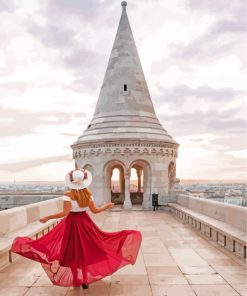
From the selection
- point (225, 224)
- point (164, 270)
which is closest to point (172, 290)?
point (164, 270)

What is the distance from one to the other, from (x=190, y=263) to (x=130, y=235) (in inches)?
73.8

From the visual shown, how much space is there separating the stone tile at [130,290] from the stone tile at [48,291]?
0.69 m

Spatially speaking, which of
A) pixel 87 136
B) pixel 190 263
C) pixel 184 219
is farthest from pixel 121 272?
pixel 87 136

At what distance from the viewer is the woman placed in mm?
5078

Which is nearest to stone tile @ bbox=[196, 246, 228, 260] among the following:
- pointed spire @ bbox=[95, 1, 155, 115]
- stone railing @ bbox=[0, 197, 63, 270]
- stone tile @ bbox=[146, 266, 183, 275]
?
stone tile @ bbox=[146, 266, 183, 275]

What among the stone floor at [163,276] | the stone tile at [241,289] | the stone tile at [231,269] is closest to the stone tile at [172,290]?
the stone floor at [163,276]

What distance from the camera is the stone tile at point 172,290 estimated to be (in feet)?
16.7

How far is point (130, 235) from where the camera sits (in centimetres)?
554

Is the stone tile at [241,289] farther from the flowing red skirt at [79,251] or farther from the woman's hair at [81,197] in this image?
the woman's hair at [81,197]

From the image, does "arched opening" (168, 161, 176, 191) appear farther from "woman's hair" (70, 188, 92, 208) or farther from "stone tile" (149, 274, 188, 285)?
"woman's hair" (70, 188, 92, 208)

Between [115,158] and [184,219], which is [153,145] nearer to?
[115,158]

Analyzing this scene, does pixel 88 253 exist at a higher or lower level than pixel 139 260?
higher

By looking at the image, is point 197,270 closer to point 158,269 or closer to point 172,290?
point 158,269

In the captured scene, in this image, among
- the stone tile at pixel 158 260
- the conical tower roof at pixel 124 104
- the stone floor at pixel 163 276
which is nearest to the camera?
the stone floor at pixel 163 276
